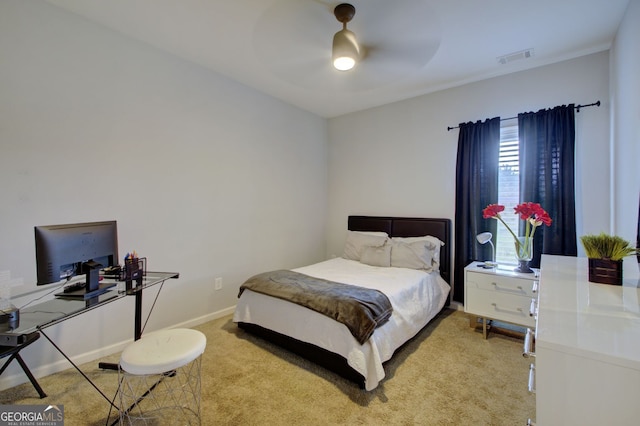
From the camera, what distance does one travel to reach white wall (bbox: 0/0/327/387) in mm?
1967

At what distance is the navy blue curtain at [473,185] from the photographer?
305 centimetres

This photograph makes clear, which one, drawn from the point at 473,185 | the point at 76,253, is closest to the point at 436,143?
the point at 473,185

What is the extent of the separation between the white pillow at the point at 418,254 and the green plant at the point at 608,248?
1.64 metres

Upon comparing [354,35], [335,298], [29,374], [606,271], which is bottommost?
[29,374]

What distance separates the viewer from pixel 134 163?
2.50 m

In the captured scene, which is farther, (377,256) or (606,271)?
(377,256)

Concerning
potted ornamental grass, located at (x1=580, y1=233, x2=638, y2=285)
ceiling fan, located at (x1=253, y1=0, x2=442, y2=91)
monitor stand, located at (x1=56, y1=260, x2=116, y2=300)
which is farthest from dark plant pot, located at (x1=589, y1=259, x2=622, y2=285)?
monitor stand, located at (x1=56, y1=260, x2=116, y2=300)

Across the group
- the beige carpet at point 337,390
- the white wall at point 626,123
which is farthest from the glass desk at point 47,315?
the white wall at point 626,123

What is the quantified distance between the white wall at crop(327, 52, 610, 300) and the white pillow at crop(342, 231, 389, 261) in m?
0.45

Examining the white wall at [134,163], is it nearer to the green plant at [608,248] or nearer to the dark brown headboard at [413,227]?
the dark brown headboard at [413,227]

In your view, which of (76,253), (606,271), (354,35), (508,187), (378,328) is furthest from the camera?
(508,187)

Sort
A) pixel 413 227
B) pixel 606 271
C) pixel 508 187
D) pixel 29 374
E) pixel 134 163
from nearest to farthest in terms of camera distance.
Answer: pixel 606 271
pixel 29 374
pixel 134 163
pixel 508 187
pixel 413 227

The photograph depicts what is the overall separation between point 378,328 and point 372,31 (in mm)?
2197

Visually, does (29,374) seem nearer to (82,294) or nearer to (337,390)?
(82,294)
